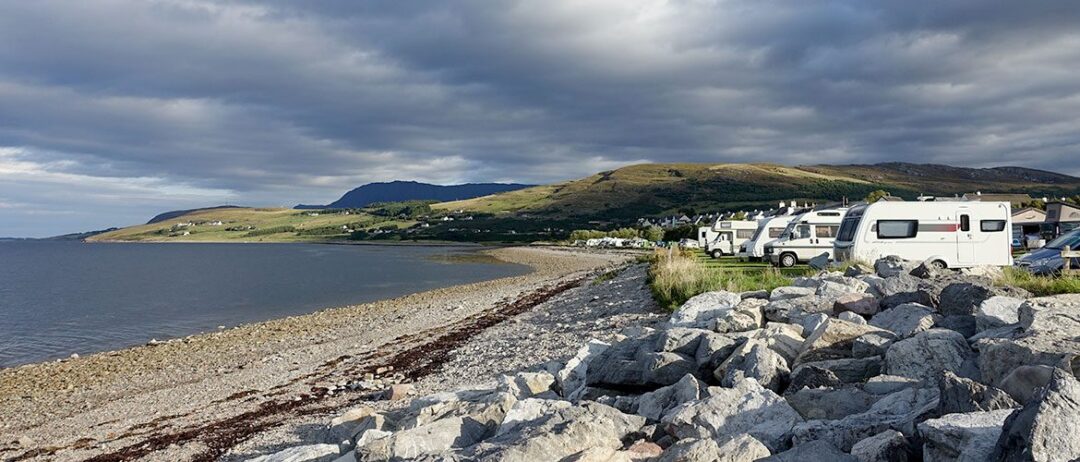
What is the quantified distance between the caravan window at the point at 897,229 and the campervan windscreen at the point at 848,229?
Result: 0.67 metres

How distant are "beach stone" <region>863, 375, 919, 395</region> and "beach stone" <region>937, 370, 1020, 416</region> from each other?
0.99m

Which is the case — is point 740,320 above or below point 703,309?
above

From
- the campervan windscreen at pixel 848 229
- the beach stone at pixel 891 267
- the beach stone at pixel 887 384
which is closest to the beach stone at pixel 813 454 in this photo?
the beach stone at pixel 887 384

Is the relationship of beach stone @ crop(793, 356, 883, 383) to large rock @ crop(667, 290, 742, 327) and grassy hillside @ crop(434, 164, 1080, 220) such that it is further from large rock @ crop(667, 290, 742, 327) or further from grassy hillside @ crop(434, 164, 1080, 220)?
grassy hillside @ crop(434, 164, 1080, 220)

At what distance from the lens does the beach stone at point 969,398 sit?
4.09 metres

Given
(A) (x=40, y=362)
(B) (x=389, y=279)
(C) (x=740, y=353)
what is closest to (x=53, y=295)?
(B) (x=389, y=279)

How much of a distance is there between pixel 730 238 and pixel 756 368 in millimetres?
36125

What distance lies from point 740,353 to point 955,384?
2495mm

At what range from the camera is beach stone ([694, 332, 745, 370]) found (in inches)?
280

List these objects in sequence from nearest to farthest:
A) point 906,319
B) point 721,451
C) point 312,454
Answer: point 721,451 < point 312,454 < point 906,319

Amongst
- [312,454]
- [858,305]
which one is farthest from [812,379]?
[312,454]

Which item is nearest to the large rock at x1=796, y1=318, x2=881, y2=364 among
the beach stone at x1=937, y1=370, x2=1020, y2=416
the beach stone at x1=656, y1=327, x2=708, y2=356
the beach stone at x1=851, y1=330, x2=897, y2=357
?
the beach stone at x1=851, y1=330, x2=897, y2=357

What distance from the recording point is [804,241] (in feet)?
90.9

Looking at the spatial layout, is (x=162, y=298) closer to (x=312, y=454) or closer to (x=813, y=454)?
(x=312, y=454)
